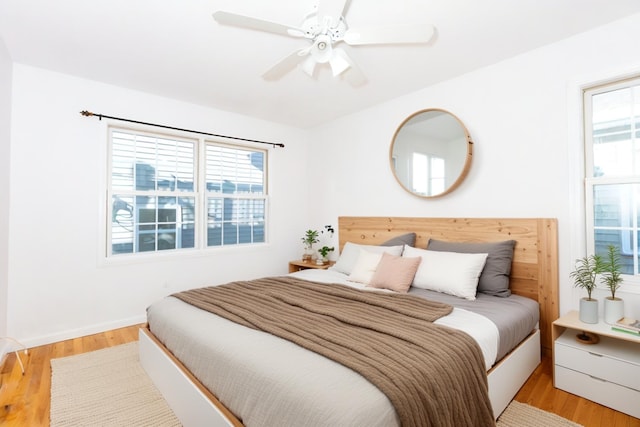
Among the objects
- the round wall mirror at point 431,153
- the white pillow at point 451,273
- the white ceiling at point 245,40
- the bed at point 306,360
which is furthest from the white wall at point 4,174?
the round wall mirror at point 431,153

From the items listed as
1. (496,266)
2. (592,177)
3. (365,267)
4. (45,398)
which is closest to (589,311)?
(496,266)

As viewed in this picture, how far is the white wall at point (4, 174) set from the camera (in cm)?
250

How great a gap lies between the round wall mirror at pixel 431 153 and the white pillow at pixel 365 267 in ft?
2.91

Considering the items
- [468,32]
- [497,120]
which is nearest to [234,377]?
[468,32]

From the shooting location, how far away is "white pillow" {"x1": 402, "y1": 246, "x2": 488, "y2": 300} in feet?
7.70

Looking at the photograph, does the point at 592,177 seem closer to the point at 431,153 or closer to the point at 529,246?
the point at 529,246

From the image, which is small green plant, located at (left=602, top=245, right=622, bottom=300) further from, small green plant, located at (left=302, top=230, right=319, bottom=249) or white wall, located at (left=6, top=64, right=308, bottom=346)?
white wall, located at (left=6, top=64, right=308, bottom=346)

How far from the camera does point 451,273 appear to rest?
2426 mm

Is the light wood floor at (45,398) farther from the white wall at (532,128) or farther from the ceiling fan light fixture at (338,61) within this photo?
the ceiling fan light fixture at (338,61)

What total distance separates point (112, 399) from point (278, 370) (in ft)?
4.80

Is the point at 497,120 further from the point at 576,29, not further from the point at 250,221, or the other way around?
the point at 250,221

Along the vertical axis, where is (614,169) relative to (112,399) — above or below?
above

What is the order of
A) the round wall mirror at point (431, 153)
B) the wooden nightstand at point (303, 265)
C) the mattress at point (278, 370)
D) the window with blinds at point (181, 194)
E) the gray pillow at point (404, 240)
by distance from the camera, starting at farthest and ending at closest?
the wooden nightstand at point (303, 265) → the window with blinds at point (181, 194) → the gray pillow at point (404, 240) → the round wall mirror at point (431, 153) → the mattress at point (278, 370)

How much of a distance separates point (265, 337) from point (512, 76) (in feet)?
9.25
